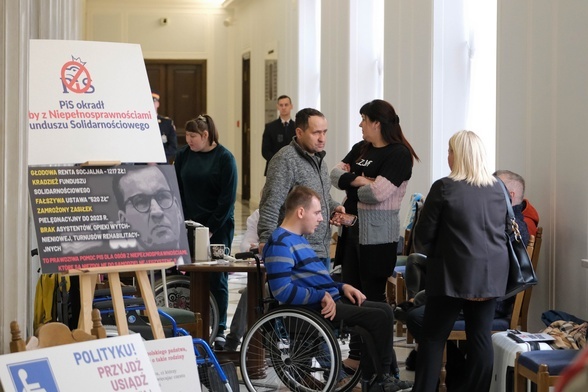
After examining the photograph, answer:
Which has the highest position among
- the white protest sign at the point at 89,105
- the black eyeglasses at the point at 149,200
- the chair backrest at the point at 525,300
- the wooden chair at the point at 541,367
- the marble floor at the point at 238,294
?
the white protest sign at the point at 89,105

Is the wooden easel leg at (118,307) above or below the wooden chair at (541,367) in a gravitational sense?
above

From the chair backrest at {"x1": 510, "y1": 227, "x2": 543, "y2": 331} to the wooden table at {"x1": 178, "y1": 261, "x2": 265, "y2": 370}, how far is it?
5.02 feet

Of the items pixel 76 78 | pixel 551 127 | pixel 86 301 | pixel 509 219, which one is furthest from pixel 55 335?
pixel 551 127

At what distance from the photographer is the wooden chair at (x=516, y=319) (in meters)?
5.27

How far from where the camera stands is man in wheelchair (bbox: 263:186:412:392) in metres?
4.98

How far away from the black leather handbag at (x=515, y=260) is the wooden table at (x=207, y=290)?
63.2 inches

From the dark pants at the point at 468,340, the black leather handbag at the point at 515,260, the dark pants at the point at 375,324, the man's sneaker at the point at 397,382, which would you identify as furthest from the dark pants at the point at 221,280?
the black leather handbag at the point at 515,260

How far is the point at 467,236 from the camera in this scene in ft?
15.4

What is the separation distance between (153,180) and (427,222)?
1.46 m

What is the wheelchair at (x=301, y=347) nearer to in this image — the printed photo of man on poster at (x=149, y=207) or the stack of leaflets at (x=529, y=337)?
the stack of leaflets at (x=529, y=337)

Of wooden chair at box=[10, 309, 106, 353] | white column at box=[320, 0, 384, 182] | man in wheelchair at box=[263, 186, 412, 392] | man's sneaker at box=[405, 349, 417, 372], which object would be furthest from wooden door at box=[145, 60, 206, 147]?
wooden chair at box=[10, 309, 106, 353]

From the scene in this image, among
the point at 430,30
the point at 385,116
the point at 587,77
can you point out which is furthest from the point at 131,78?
the point at 430,30

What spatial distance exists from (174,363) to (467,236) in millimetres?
1612

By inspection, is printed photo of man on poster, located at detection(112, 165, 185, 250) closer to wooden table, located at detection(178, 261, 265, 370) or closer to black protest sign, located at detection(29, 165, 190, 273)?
black protest sign, located at detection(29, 165, 190, 273)
